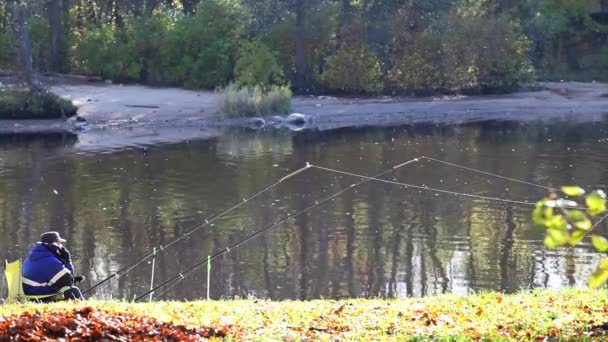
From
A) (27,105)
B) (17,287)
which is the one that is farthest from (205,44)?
(17,287)

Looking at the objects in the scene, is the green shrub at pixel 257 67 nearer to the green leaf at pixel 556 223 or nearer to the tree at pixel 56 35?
the tree at pixel 56 35

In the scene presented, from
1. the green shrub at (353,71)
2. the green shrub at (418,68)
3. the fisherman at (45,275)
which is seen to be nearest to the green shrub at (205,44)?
the green shrub at (353,71)

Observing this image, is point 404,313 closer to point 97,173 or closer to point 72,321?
point 72,321

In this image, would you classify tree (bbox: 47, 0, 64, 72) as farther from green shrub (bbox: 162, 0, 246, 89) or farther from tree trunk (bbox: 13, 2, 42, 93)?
tree trunk (bbox: 13, 2, 42, 93)

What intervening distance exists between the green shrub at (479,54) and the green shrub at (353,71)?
289 centimetres

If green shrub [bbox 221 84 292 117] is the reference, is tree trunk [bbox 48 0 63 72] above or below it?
above

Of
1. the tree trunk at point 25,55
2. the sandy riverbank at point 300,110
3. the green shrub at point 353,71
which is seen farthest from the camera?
the green shrub at point 353,71

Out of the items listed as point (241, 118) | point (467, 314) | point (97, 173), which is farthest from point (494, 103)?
point (467, 314)

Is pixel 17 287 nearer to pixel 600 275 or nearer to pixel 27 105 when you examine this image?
pixel 600 275

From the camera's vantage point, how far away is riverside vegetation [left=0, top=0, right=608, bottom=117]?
4031cm

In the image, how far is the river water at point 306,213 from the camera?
44.2ft

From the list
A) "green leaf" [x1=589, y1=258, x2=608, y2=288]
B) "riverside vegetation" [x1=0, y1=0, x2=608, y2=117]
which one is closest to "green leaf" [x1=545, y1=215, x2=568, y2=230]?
"green leaf" [x1=589, y1=258, x2=608, y2=288]

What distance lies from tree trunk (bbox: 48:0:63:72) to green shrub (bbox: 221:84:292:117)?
10.7 metres

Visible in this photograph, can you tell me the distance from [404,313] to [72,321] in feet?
8.71
